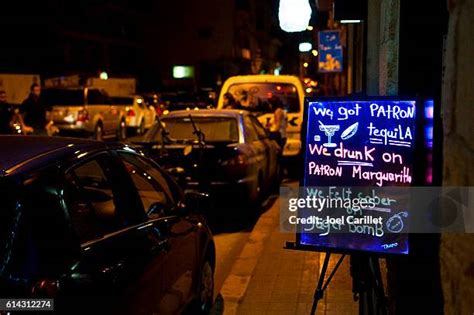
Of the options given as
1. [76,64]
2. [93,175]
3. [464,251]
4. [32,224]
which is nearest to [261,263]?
[93,175]

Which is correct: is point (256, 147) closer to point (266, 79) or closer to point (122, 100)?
point (266, 79)

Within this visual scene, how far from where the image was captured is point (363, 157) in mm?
4371

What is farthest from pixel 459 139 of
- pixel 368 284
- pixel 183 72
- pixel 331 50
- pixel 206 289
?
pixel 183 72

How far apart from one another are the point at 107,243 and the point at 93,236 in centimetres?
14

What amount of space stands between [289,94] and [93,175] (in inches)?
350

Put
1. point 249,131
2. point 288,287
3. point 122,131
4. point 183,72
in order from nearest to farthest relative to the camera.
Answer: point 288,287, point 249,131, point 122,131, point 183,72

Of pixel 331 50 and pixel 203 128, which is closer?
pixel 203 128

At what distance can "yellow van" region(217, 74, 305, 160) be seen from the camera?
45.8 ft

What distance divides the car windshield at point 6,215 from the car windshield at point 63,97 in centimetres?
1788

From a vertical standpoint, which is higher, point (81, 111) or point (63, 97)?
point (63, 97)

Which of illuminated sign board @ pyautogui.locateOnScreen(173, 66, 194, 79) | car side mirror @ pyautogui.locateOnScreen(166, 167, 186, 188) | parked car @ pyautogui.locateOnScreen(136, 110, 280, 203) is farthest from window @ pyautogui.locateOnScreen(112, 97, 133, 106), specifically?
illuminated sign board @ pyautogui.locateOnScreen(173, 66, 194, 79)

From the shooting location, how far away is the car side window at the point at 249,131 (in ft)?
33.1

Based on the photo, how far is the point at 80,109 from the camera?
2025 centimetres

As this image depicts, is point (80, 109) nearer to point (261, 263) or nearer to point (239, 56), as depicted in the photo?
point (261, 263)
